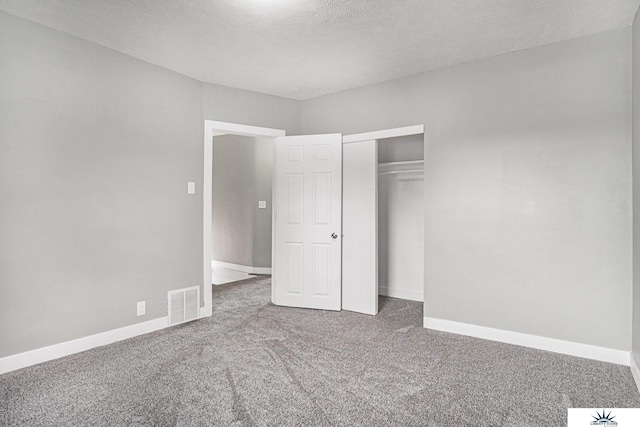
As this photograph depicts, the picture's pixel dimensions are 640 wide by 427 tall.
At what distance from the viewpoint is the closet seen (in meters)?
4.40

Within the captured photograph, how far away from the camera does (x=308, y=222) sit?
4.68 m

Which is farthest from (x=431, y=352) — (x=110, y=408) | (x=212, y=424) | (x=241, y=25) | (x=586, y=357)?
(x=241, y=25)

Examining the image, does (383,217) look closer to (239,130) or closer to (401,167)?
(401,167)

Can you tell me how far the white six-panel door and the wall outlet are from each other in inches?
61.1

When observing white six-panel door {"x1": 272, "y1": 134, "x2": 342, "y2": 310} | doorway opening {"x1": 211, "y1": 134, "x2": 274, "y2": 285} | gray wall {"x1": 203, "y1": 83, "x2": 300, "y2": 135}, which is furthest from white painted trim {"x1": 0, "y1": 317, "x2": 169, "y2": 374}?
doorway opening {"x1": 211, "y1": 134, "x2": 274, "y2": 285}

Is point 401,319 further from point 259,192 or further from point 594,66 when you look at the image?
point 259,192

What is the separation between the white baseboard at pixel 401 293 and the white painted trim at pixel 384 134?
206cm

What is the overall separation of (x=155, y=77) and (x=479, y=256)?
3.60m

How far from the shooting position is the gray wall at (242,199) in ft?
23.2

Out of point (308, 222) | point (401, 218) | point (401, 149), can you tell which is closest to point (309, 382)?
point (308, 222)

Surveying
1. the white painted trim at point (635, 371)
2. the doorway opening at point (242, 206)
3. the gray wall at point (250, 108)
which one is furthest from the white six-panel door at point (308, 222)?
the white painted trim at point (635, 371)

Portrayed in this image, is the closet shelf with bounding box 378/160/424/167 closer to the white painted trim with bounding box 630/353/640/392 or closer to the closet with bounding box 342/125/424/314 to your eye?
the closet with bounding box 342/125/424/314

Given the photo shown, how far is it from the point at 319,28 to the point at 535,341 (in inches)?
126
